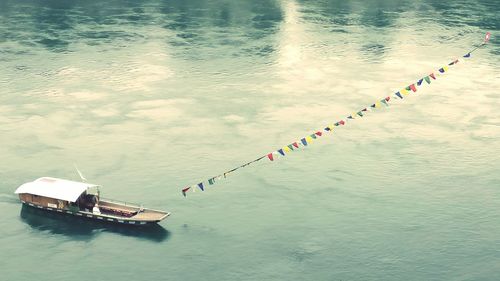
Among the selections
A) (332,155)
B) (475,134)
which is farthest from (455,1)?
(332,155)

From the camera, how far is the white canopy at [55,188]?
2960 inches

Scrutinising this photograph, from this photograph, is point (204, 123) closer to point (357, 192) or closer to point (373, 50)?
point (357, 192)

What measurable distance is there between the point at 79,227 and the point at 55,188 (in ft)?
16.7

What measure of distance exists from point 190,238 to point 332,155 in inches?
1016

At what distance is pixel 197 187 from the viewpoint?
82562 mm

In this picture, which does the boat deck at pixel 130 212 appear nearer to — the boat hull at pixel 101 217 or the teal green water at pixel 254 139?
the boat hull at pixel 101 217

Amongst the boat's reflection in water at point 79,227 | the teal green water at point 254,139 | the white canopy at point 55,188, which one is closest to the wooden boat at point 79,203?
the white canopy at point 55,188

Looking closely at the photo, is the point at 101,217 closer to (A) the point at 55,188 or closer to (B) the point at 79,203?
(B) the point at 79,203

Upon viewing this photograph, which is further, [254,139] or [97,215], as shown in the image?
[254,139]

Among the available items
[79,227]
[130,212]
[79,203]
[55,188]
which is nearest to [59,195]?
[55,188]

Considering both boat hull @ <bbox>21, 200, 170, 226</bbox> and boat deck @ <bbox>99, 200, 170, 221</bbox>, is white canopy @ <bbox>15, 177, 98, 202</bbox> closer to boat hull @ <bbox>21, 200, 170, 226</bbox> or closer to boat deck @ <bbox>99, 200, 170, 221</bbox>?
boat hull @ <bbox>21, 200, 170, 226</bbox>

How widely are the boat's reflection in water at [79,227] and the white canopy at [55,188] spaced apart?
2204 mm

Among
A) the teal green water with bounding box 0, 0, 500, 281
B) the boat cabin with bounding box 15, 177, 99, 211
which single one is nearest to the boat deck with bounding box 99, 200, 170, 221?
the boat cabin with bounding box 15, 177, 99, 211

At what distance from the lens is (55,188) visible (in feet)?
252
